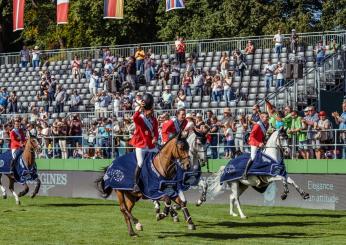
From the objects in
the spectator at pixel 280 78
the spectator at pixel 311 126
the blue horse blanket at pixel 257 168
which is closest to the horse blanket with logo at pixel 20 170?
the blue horse blanket at pixel 257 168

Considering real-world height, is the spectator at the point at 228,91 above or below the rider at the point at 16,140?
above

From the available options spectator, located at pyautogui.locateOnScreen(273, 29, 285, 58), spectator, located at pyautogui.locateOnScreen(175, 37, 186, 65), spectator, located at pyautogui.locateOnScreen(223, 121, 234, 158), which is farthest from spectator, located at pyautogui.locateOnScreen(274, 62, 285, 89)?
spectator, located at pyautogui.locateOnScreen(175, 37, 186, 65)

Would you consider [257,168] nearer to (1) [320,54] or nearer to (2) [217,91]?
(1) [320,54]

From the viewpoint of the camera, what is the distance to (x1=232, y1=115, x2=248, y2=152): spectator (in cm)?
3006

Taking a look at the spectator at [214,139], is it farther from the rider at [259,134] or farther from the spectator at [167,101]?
the rider at [259,134]

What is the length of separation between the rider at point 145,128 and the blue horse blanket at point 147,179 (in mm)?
255

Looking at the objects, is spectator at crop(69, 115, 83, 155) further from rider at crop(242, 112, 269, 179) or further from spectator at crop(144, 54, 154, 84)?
rider at crop(242, 112, 269, 179)

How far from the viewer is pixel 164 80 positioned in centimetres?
4062

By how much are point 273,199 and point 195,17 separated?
31.3m

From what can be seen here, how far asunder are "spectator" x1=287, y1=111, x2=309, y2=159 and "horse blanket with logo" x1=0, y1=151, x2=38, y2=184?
7807 millimetres

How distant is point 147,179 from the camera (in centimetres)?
1922

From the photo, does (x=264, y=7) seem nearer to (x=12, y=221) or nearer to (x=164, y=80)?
(x=164, y=80)

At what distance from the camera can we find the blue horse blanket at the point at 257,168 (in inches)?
939

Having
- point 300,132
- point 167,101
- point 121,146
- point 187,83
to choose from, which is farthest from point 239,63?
point 300,132
